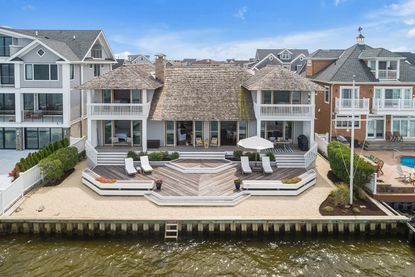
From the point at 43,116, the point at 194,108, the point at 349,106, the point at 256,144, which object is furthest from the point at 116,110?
the point at 349,106

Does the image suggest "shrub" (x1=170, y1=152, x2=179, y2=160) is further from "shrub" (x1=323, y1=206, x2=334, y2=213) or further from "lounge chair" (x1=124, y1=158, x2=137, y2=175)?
"shrub" (x1=323, y1=206, x2=334, y2=213)

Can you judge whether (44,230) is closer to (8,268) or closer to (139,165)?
(8,268)

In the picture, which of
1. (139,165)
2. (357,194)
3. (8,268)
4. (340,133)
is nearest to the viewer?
(8,268)

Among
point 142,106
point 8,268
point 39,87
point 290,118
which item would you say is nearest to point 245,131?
point 290,118

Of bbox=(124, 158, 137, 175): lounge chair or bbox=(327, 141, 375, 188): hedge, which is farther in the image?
bbox=(124, 158, 137, 175): lounge chair

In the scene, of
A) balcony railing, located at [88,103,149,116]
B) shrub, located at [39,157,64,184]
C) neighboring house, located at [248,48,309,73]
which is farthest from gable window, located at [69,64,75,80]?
neighboring house, located at [248,48,309,73]

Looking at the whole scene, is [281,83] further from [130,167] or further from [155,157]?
[130,167]
